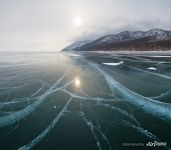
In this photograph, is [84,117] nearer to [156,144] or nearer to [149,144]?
[149,144]

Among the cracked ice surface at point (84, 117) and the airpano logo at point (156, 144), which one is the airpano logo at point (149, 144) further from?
the cracked ice surface at point (84, 117)

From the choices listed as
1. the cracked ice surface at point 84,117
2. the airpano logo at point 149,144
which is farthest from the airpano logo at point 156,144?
the cracked ice surface at point 84,117

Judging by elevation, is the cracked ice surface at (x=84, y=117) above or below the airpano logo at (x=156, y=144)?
above

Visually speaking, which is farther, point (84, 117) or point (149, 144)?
point (84, 117)

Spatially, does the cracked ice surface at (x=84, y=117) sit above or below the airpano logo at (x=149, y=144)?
above

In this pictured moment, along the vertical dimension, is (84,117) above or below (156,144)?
above

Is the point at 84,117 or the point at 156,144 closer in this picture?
the point at 156,144

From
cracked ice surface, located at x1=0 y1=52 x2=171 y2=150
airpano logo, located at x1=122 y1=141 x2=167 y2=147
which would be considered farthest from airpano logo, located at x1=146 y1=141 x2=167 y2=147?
cracked ice surface, located at x1=0 y1=52 x2=171 y2=150

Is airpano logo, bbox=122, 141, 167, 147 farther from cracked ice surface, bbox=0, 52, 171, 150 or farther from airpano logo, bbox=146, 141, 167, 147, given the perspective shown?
cracked ice surface, bbox=0, 52, 171, 150

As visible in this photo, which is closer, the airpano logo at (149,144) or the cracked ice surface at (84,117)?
the airpano logo at (149,144)

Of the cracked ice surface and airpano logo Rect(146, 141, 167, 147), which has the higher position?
the cracked ice surface

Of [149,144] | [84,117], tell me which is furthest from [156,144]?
[84,117]
